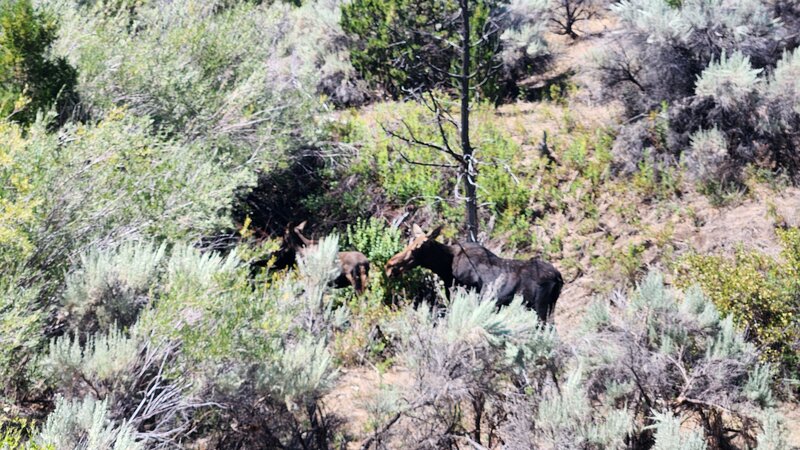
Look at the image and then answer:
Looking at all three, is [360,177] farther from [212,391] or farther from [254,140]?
[212,391]

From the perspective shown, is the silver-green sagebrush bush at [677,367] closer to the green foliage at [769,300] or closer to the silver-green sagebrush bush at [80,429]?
the green foliage at [769,300]

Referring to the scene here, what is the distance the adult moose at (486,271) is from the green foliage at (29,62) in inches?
215

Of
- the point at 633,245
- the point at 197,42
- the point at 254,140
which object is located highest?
the point at 197,42

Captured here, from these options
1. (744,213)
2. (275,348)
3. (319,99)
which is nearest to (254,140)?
(319,99)

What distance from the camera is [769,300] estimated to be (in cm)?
769

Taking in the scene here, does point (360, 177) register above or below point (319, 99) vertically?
below

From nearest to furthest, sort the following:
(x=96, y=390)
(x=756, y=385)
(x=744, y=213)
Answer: (x=96, y=390) → (x=756, y=385) → (x=744, y=213)

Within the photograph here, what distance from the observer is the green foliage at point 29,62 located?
10.5m

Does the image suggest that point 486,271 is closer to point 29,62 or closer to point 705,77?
point 705,77

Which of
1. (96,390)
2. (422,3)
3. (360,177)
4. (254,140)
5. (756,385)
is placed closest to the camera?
(96,390)

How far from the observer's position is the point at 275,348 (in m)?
6.90

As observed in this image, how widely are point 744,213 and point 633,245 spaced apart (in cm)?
151

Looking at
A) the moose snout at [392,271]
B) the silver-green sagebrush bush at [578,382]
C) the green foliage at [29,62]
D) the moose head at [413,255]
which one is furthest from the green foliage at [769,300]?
the green foliage at [29,62]

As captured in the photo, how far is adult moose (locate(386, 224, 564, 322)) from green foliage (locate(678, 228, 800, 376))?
179 cm
